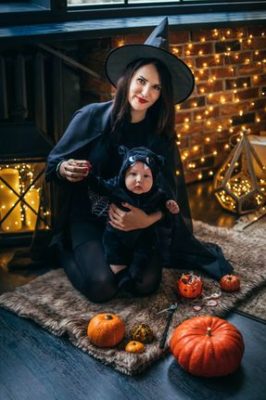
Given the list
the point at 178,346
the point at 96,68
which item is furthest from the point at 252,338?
the point at 96,68

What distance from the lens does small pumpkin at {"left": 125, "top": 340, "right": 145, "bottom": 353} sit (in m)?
2.18

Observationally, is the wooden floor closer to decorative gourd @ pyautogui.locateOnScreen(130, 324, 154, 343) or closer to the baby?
decorative gourd @ pyautogui.locateOnScreen(130, 324, 154, 343)

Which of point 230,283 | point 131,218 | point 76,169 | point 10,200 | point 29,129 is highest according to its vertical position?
point 29,129

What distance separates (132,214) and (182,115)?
152 cm

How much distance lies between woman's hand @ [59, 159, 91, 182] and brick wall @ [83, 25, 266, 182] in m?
1.43

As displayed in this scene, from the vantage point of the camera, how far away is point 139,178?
7.54ft

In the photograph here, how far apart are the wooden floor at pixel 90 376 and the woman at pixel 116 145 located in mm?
357

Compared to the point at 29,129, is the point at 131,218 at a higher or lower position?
lower

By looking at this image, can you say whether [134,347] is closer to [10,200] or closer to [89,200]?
[89,200]

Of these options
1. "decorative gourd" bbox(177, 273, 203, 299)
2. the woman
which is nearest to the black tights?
the woman

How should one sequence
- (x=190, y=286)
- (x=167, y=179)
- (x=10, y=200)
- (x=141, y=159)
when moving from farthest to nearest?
(x=10, y=200) < (x=167, y=179) < (x=190, y=286) < (x=141, y=159)

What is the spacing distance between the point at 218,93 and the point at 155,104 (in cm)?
142

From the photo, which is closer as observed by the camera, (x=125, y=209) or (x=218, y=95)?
(x=125, y=209)

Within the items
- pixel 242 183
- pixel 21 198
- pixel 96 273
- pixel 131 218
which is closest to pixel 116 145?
pixel 131 218
